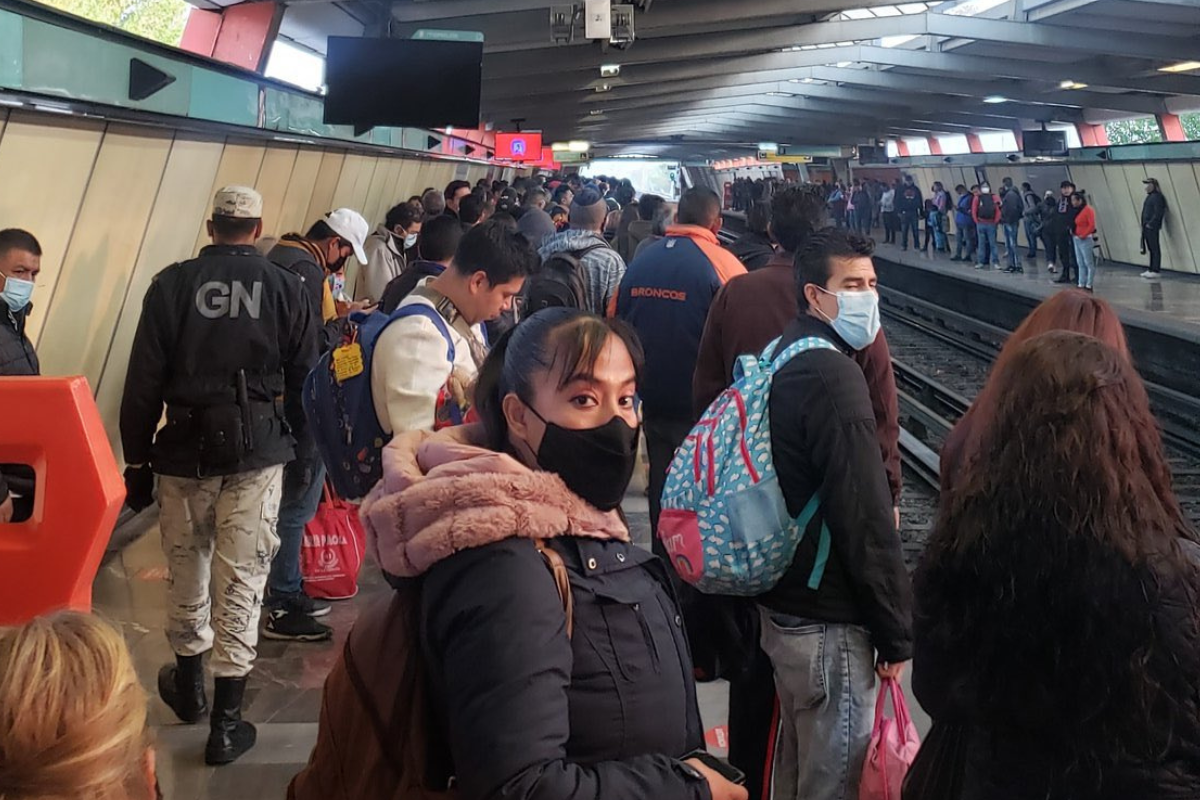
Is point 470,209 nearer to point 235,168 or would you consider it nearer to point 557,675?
point 235,168

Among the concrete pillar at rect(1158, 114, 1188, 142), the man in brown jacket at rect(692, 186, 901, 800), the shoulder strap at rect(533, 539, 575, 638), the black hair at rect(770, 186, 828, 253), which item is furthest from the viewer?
the concrete pillar at rect(1158, 114, 1188, 142)

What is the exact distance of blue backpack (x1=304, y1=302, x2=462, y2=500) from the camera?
11.3 ft

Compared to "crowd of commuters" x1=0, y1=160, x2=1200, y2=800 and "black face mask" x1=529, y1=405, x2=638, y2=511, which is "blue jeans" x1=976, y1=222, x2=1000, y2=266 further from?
"black face mask" x1=529, y1=405, x2=638, y2=511

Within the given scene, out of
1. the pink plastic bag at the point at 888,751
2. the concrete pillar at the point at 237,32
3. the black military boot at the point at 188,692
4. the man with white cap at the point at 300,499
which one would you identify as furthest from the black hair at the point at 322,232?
the pink plastic bag at the point at 888,751

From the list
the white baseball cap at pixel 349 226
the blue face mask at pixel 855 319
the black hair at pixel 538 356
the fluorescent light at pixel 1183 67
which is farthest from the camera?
the fluorescent light at pixel 1183 67

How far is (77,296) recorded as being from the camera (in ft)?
21.5

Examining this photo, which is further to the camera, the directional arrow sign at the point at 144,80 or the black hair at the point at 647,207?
the black hair at the point at 647,207

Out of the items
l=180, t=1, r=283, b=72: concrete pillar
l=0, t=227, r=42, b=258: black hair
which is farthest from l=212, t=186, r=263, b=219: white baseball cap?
l=180, t=1, r=283, b=72: concrete pillar

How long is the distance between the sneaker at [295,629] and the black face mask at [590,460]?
373 cm

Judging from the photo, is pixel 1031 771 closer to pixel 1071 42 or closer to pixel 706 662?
pixel 706 662

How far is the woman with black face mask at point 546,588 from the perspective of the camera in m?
1.53

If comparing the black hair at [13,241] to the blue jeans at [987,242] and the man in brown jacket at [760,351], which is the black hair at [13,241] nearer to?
the man in brown jacket at [760,351]

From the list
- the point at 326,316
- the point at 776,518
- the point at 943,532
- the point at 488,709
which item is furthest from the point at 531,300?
the point at 488,709

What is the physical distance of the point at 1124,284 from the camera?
2086cm
